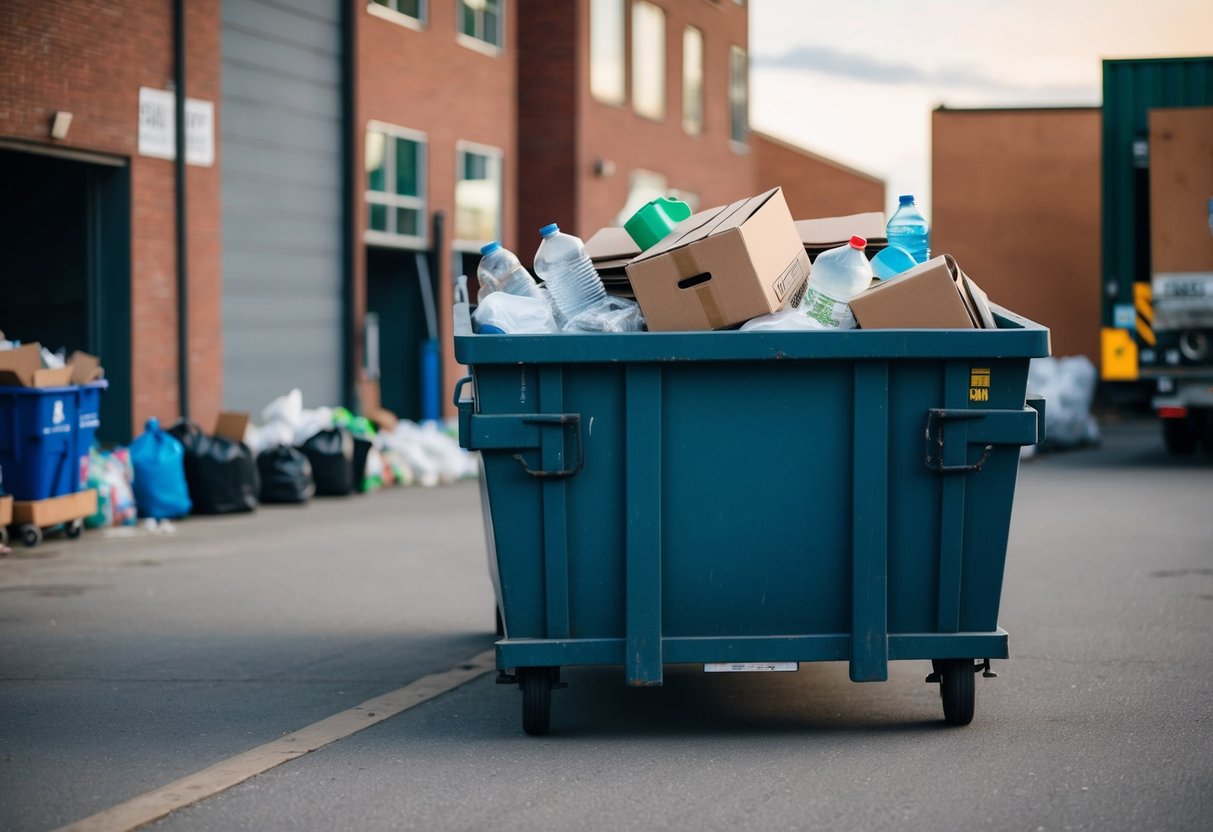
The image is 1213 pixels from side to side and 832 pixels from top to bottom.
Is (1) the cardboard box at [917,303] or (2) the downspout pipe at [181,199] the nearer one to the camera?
(1) the cardboard box at [917,303]

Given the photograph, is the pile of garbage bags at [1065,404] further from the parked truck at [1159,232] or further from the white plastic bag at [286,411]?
the white plastic bag at [286,411]

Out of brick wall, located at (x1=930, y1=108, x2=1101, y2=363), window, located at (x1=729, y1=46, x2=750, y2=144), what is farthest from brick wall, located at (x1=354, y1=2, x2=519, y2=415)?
window, located at (x1=729, y1=46, x2=750, y2=144)

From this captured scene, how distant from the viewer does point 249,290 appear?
16750 millimetres

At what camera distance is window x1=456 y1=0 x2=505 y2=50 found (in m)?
21.5

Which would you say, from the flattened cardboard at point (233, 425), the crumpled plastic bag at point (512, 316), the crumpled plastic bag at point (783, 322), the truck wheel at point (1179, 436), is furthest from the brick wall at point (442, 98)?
the crumpled plastic bag at point (783, 322)

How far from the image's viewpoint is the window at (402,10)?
753 inches

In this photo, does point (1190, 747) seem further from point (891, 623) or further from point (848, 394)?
point (848, 394)

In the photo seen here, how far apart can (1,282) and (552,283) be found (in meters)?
10.6

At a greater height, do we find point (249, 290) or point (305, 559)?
point (249, 290)

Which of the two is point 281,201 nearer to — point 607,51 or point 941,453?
point 607,51

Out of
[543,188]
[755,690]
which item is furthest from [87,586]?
[543,188]

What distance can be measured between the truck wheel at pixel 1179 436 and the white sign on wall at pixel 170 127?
1128cm

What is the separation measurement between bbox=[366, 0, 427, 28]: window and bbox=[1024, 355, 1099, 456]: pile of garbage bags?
353 inches

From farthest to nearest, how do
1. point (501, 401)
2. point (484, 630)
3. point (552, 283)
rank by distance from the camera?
point (484, 630)
point (552, 283)
point (501, 401)
